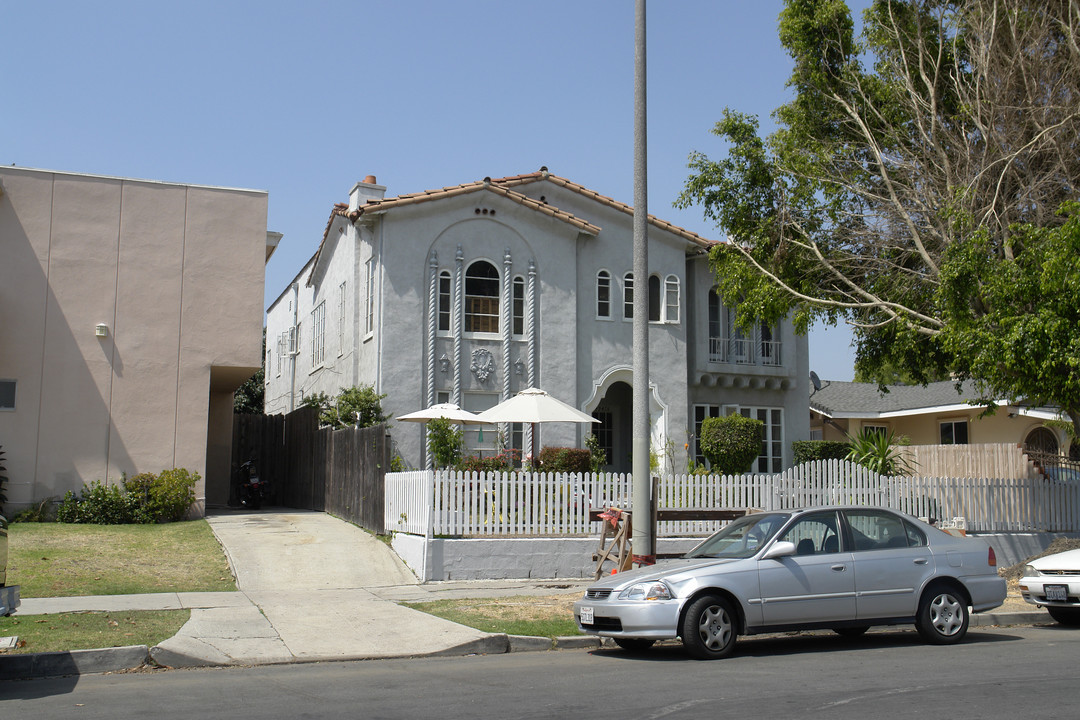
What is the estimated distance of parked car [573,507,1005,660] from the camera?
942cm

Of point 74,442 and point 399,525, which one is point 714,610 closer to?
point 399,525

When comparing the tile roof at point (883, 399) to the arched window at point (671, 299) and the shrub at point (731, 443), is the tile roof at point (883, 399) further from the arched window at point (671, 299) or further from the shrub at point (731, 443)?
the arched window at point (671, 299)

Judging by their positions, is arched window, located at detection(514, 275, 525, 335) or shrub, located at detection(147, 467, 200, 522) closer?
shrub, located at detection(147, 467, 200, 522)

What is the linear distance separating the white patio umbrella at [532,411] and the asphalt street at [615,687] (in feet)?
26.3

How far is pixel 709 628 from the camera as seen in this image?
371 inches

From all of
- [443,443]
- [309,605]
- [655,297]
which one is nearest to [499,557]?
[443,443]

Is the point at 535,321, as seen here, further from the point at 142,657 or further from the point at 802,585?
the point at 142,657

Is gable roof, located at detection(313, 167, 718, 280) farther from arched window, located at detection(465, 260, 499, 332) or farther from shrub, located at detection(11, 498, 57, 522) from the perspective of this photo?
shrub, located at detection(11, 498, 57, 522)

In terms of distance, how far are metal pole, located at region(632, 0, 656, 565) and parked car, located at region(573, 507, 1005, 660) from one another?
1.22 m

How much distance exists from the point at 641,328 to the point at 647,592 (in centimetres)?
377

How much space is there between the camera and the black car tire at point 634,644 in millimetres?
10148

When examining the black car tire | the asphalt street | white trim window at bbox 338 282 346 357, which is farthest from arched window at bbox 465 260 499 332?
the asphalt street

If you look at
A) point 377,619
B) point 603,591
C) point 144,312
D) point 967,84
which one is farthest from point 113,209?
point 967,84

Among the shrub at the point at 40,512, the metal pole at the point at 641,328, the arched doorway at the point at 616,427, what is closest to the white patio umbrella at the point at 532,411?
the metal pole at the point at 641,328
